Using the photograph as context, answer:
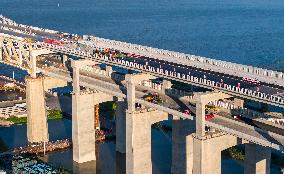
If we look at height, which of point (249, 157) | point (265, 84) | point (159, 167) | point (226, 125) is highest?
→ point (265, 84)

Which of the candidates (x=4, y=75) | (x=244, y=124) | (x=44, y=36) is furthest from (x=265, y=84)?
(x=4, y=75)

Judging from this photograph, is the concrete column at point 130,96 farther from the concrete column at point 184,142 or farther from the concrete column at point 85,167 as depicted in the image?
the concrete column at point 85,167

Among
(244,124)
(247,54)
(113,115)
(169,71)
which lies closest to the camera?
(244,124)

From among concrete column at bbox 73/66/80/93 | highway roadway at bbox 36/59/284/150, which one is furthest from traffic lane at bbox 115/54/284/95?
concrete column at bbox 73/66/80/93

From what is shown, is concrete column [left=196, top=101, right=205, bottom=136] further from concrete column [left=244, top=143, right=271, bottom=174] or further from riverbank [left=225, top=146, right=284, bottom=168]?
riverbank [left=225, top=146, right=284, bottom=168]

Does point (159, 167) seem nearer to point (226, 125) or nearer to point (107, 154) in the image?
point (107, 154)

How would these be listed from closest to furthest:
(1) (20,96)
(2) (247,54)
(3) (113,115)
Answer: (3) (113,115), (1) (20,96), (2) (247,54)

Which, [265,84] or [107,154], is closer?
[265,84]
